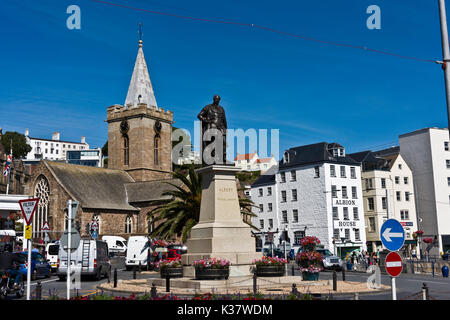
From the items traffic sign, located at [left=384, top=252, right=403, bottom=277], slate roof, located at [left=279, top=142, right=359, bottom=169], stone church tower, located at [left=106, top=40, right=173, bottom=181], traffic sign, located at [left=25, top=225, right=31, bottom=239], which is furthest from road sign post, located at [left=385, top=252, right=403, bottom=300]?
stone church tower, located at [left=106, top=40, right=173, bottom=181]

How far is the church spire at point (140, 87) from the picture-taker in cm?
7381

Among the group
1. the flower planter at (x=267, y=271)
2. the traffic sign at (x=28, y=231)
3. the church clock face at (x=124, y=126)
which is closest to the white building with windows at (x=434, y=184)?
the church clock face at (x=124, y=126)

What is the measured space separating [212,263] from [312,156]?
43.6m

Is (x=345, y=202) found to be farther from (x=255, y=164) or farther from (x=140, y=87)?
(x=255, y=164)

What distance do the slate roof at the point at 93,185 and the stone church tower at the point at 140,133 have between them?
11.3ft

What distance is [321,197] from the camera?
2264 inches

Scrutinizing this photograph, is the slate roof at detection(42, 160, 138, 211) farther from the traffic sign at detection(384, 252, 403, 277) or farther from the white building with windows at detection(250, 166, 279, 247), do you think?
the traffic sign at detection(384, 252, 403, 277)

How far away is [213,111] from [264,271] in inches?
274

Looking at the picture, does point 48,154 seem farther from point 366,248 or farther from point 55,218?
point 366,248

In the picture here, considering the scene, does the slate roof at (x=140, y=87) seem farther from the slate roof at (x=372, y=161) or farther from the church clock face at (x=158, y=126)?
the slate roof at (x=372, y=161)

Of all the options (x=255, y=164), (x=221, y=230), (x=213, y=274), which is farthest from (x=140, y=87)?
(x=255, y=164)
